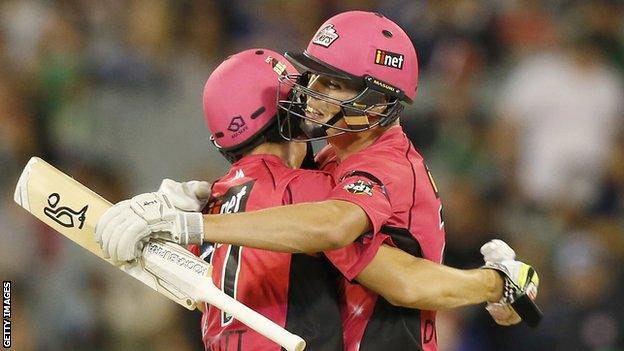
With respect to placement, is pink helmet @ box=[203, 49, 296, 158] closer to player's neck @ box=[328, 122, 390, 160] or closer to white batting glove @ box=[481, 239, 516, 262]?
player's neck @ box=[328, 122, 390, 160]

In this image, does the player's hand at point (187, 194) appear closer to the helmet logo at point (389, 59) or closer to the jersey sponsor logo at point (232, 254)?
the jersey sponsor logo at point (232, 254)

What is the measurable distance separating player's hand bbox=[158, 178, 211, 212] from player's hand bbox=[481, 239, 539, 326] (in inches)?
39.7

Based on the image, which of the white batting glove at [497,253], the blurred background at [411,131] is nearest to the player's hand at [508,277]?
the white batting glove at [497,253]

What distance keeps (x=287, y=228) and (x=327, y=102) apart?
0.62 m

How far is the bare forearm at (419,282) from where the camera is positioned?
366 centimetres

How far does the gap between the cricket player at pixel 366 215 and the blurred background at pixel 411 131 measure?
8.79 ft

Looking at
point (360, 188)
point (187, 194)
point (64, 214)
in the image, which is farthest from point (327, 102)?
point (64, 214)

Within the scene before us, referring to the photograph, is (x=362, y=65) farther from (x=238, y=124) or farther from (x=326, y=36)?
(x=238, y=124)

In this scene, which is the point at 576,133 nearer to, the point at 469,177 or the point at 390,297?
the point at 469,177

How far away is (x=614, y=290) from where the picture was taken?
673 centimetres

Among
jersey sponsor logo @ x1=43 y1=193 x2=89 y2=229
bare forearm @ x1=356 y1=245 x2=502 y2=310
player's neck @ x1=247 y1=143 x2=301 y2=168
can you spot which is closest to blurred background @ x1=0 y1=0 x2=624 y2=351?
bare forearm @ x1=356 y1=245 x2=502 y2=310

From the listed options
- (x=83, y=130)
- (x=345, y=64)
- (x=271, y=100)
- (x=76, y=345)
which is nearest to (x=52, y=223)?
(x=271, y=100)

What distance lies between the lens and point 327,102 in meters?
3.87

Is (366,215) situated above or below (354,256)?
A: above
